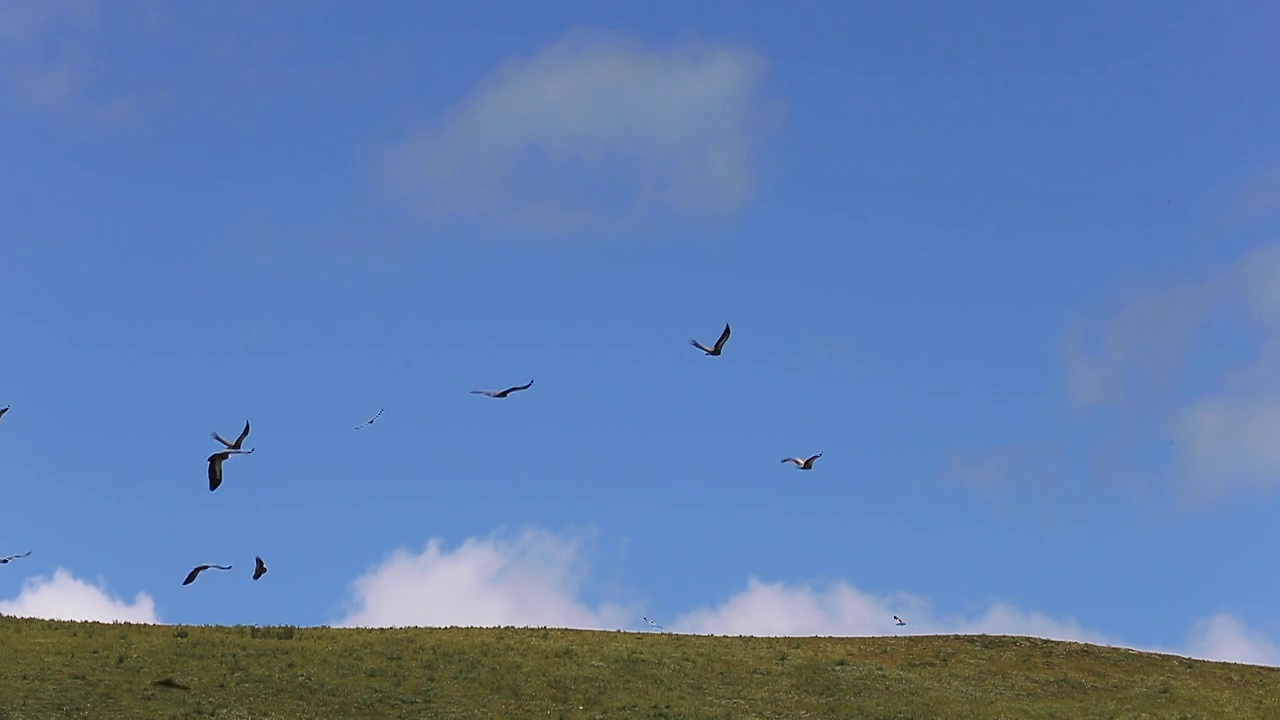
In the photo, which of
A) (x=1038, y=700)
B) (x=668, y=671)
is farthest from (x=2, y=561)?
(x=1038, y=700)

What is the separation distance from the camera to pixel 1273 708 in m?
58.9

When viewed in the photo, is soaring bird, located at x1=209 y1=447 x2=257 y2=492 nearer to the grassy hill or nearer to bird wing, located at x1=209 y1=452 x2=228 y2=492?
bird wing, located at x1=209 y1=452 x2=228 y2=492

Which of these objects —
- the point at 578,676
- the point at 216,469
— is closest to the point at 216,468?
the point at 216,469

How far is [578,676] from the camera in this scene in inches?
2264

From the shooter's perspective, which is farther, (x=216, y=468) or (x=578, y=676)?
(x=578, y=676)

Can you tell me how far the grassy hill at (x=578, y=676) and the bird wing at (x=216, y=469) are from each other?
12.9 meters

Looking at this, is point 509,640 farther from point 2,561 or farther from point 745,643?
point 2,561

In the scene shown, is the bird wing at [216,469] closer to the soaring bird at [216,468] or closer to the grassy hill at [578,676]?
the soaring bird at [216,468]

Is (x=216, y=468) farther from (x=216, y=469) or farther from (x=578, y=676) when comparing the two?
(x=578, y=676)

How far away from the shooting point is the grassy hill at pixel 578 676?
52.3m

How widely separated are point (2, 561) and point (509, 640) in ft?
76.8

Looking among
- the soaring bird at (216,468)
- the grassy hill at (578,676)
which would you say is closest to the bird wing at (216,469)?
the soaring bird at (216,468)

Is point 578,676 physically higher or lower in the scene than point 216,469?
higher

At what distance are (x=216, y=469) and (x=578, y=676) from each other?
22037mm
